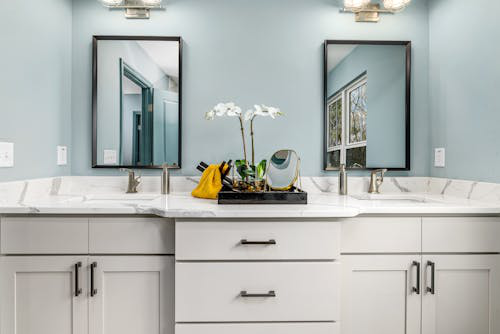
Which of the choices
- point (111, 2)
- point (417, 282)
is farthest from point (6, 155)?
point (417, 282)

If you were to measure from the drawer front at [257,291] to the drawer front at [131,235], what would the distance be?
14 cm

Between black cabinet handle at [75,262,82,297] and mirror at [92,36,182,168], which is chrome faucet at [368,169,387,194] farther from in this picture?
black cabinet handle at [75,262,82,297]

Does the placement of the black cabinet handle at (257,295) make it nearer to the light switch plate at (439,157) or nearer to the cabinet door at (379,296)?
the cabinet door at (379,296)

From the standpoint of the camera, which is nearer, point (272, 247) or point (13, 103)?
point (272, 247)

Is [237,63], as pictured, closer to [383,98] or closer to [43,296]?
[383,98]

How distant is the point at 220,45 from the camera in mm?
1945

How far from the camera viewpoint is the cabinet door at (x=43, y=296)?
131cm

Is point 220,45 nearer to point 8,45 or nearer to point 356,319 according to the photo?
point 8,45

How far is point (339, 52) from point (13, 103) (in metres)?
1.79

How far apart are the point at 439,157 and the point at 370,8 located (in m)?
1.02

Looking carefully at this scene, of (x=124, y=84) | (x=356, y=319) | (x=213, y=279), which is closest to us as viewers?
(x=213, y=279)

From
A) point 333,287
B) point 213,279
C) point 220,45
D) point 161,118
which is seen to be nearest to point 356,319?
point 333,287

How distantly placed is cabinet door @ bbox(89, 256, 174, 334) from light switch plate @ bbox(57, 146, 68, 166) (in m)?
0.78

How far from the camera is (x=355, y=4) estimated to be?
6.29 feet
